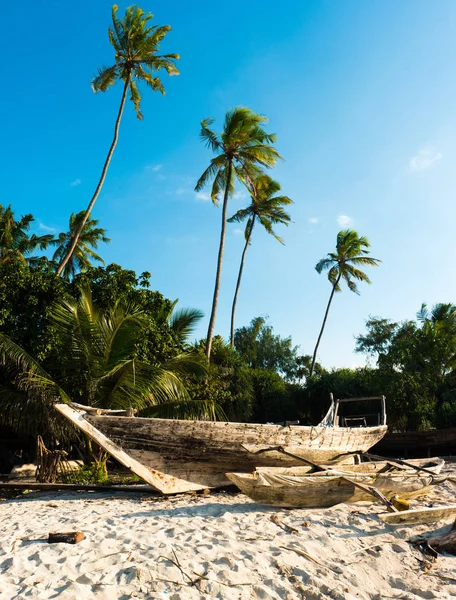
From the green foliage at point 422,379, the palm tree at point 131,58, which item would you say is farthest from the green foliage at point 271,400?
the palm tree at point 131,58

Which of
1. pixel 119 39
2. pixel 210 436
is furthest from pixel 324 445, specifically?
pixel 119 39

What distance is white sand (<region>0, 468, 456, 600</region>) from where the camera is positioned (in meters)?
3.37

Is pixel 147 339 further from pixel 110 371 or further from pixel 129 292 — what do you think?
pixel 110 371

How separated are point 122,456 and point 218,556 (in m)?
3.11

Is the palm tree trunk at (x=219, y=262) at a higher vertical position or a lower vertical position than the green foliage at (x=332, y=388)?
higher

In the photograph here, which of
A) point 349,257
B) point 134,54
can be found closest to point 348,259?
point 349,257

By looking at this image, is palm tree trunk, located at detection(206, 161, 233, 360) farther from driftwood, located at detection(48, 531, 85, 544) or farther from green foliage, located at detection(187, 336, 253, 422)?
driftwood, located at detection(48, 531, 85, 544)

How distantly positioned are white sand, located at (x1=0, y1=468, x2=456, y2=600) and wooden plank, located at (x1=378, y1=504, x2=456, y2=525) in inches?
3.5

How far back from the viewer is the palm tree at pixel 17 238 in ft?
73.1

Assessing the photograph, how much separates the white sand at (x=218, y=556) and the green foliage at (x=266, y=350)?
27.4 meters

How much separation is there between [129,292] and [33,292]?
8.45 ft

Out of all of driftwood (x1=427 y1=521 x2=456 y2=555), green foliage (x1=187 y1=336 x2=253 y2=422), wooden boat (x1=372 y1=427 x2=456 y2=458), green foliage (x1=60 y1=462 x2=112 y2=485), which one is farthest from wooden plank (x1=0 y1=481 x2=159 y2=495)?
wooden boat (x1=372 y1=427 x2=456 y2=458)

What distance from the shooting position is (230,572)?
143 inches

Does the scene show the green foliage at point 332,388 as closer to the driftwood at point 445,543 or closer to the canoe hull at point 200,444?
the canoe hull at point 200,444
